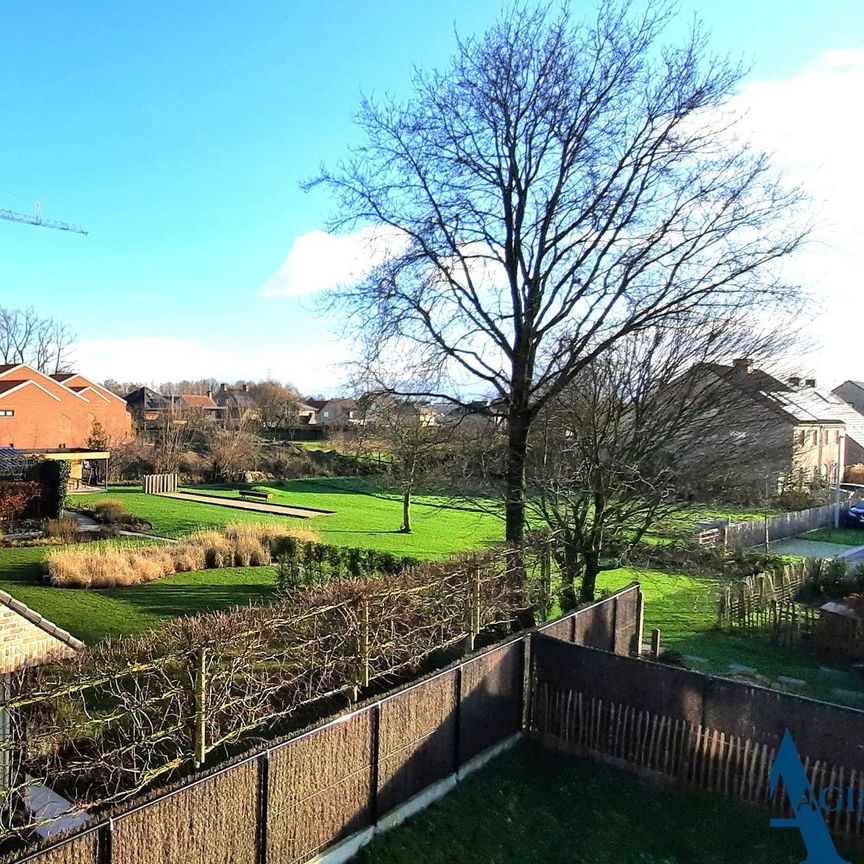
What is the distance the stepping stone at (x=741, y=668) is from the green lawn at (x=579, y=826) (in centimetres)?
515

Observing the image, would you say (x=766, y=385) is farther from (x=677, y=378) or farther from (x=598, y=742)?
(x=598, y=742)

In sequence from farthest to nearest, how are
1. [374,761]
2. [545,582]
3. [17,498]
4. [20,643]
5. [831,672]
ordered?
1. [17,498]
2. [831,672]
3. [545,582]
4. [20,643]
5. [374,761]

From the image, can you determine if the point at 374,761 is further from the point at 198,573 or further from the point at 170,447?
the point at 170,447

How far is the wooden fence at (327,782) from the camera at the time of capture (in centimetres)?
417

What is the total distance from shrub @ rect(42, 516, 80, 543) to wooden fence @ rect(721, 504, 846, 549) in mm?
21651

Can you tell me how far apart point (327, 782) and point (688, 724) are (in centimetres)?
397

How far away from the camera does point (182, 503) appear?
105 feet

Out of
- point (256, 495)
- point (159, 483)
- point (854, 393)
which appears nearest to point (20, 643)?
point (256, 495)

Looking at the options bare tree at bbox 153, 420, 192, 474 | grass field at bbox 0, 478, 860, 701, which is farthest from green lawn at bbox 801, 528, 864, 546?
bare tree at bbox 153, 420, 192, 474

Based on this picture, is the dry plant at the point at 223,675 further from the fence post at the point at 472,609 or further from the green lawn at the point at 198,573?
the green lawn at the point at 198,573

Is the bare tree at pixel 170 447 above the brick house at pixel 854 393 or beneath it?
beneath

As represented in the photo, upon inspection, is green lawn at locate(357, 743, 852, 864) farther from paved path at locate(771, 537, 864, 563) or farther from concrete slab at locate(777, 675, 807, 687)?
paved path at locate(771, 537, 864, 563)

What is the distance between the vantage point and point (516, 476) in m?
12.2

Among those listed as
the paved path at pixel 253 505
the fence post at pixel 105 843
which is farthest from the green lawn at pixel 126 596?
the paved path at pixel 253 505
